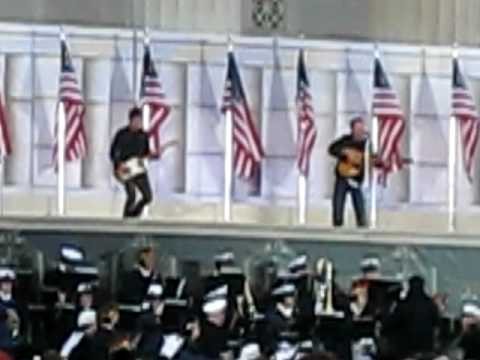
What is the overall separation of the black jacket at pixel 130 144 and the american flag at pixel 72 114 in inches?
36.3

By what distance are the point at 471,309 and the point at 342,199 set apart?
3736 mm

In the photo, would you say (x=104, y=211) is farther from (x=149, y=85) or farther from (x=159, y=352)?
(x=159, y=352)

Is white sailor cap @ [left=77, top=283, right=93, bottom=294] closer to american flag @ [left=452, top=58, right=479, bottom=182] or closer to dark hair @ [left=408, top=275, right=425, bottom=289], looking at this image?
dark hair @ [left=408, top=275, right=425, bottom=289]

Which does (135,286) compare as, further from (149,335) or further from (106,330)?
(106,330)

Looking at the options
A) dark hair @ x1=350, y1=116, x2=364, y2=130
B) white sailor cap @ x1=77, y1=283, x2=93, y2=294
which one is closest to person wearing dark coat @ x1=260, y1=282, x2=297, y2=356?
white sailor cap @ x1=77, y1=283, x2=93, y2=294

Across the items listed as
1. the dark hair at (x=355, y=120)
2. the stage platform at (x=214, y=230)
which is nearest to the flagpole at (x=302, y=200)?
the dark hair at (x=355, y=120)

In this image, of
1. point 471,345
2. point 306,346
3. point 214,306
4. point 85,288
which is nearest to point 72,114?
point 85,288

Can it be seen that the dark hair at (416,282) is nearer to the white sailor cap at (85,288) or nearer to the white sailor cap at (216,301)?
the white sailor cap at (216,301)

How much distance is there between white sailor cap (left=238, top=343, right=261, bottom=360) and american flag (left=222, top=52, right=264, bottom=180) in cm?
574

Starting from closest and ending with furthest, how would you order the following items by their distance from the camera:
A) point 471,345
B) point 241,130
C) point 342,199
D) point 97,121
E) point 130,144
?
point 471,345 → point 130,144 → point 342,199 → point 241,130 → point 97,121

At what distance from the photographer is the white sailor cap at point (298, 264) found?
40344mm

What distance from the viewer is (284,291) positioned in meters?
39.5

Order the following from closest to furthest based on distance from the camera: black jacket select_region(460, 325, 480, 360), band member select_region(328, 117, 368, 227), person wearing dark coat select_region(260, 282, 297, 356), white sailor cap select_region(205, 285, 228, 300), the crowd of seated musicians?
black jacket select_region(460, 325, 480, 360)
the crowd of seated musicians
white sailor cap select_region(205, 285, 228, 300)
person wearing dark coat select_region(260, 282, 297, 356)
band member select_region(328, 117, 368, 227)

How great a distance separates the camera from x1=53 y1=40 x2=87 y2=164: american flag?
4253 centimetres
